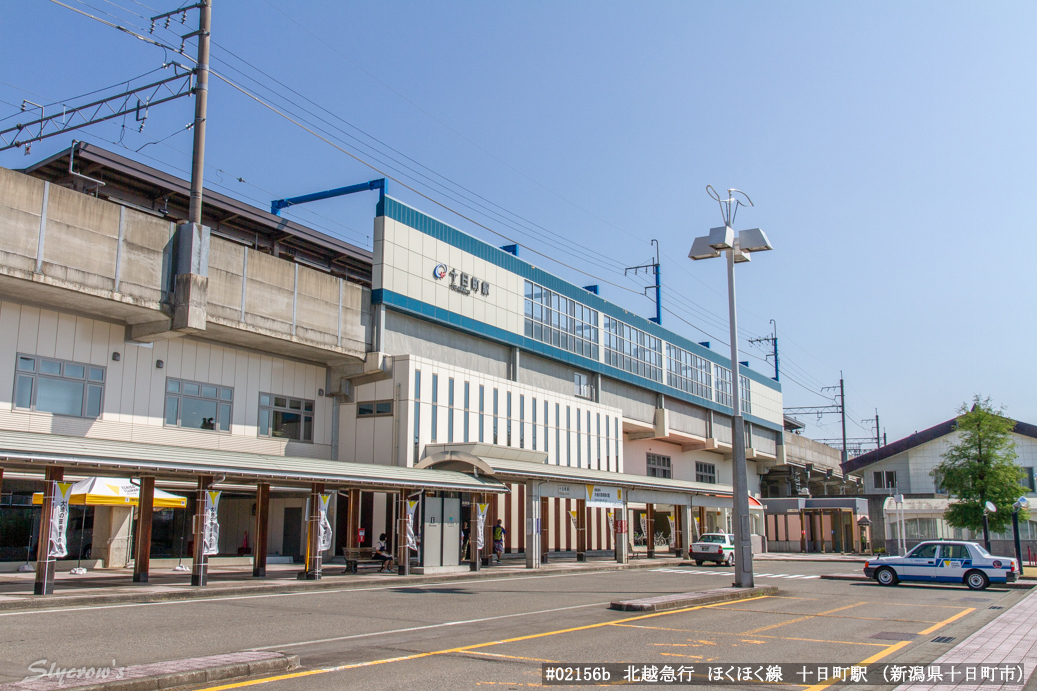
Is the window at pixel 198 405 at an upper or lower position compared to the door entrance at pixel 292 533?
upper

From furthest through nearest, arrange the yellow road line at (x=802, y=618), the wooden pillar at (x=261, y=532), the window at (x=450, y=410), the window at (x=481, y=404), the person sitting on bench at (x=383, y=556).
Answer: the window at (x=481, y=404), the window at (x=450, y=410), the person sitting on bench at (x=383, y=556), the wooden pillar at (x=261, y=532), the yellow road line at (x=802, y=618)

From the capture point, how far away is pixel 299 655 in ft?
35.5

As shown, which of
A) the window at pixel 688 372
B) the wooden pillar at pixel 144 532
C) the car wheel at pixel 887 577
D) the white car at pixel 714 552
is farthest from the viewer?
the window at pixel 688 372

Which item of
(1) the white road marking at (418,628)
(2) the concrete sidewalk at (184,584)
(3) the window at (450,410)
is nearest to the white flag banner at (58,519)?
(2) the concrete sidewalk at (184,584)

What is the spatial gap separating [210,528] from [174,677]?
13.3 meters

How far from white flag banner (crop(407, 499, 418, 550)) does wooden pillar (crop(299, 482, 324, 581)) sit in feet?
10.6

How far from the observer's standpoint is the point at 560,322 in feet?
157

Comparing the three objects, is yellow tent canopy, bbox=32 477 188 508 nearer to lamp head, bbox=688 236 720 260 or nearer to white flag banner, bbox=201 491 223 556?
white flag banner, bbox=201 491 223 556

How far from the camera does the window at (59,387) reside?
23750mm

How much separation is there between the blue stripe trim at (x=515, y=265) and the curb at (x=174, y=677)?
26713 mm

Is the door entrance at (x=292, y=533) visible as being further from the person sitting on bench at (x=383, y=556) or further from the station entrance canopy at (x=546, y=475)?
the person sitting on bench at (x=383, y=556)

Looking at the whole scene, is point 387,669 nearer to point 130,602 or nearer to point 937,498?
point 130,602

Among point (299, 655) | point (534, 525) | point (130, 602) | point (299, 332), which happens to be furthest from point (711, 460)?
point (299, 655)

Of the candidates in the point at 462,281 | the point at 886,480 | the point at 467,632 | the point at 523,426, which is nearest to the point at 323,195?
the point at 462,281
